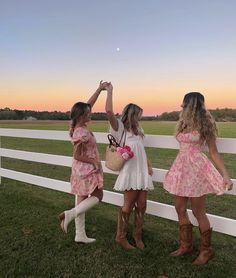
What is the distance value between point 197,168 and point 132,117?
0.92 metres

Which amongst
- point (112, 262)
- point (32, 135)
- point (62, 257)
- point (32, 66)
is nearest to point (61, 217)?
point (62, 257)

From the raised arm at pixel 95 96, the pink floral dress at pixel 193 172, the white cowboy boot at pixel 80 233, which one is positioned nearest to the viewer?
the pink floral dress at pixel 193 172

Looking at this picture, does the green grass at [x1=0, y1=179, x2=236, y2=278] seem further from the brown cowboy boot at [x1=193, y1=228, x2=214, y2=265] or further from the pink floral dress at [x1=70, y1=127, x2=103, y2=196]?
the pink floral dress at [x1=70, y1=127, x2=103, y2=196]

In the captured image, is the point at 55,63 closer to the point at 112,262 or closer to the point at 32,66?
the point at 32,66

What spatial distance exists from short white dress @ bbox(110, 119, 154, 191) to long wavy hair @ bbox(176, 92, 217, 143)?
71 cm

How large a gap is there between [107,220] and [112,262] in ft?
5.27

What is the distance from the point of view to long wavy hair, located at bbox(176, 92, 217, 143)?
4.28 meters

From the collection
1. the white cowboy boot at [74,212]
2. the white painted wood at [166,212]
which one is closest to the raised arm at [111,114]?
the white cowboy boot at [74,212]

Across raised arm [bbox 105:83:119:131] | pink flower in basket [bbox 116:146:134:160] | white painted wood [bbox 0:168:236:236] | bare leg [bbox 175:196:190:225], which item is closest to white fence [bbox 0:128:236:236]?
white painted wood [bbox 0:168:236:236]

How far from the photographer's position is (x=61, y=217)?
198 inches

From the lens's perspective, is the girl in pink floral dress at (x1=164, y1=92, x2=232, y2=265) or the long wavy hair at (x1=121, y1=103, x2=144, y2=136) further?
the long wavy hair at (x1=121, y1=103, x2=144, y2=136)

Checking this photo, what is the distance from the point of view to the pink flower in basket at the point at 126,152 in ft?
15.3

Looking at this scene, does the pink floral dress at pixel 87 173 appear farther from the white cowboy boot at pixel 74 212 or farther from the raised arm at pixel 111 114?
the raised arm at pixel 111 114

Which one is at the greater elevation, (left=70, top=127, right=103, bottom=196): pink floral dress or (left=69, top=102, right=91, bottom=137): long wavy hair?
(left=69, top=102, right=91, bottom=137): long wavy hair
